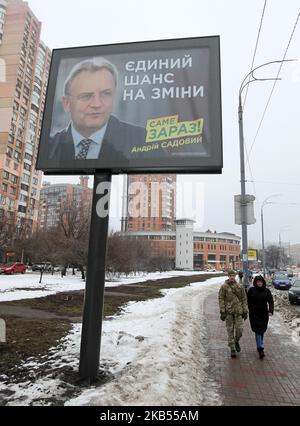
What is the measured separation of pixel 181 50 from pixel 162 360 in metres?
5.48

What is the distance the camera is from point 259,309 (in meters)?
7.31

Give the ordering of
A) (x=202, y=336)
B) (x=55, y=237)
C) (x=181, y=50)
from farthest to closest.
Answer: (x=55, y=237) < (x=202, y=336) < (x=181, y=50)

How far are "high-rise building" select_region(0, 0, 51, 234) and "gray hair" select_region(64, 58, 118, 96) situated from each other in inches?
2451

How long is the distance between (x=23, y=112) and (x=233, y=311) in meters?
74.2

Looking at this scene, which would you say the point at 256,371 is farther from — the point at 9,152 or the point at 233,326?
the point at 9,152

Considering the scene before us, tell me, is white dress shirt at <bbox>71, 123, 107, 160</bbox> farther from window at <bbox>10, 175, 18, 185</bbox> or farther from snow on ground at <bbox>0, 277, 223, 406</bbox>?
window at <bbox>10, 175, 18, 185</bbox>

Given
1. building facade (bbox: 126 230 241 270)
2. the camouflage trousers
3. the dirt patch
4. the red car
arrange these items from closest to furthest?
1. the dirt patch
2. the camouflage trousers
3. the red car
4. building facade (bbox: 126 230 241 270)

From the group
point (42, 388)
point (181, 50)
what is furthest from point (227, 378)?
point (181, 50)

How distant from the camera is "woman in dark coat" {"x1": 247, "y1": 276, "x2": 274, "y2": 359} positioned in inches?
283

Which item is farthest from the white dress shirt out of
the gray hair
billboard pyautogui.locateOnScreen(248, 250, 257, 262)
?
billboard pyautogui.locateOnScreen(248, 250, 257, 262)
